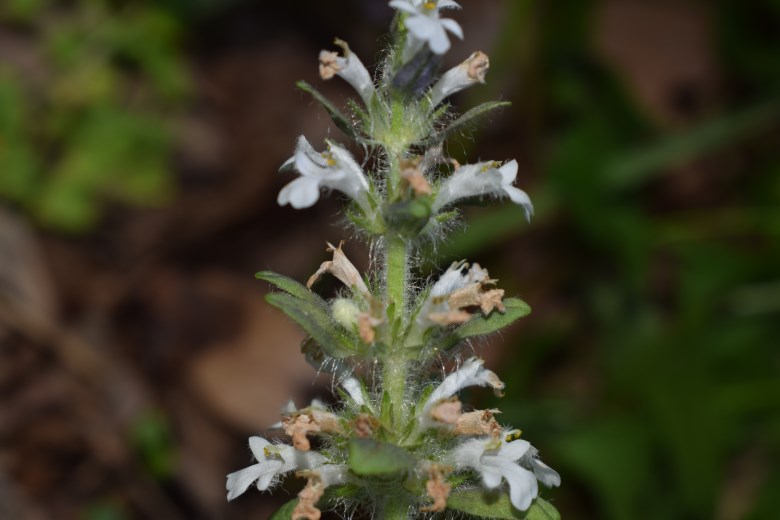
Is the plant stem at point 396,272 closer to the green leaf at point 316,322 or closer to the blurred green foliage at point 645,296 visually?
the green leaf at point 316,322

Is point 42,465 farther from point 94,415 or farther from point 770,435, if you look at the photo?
point 770,435

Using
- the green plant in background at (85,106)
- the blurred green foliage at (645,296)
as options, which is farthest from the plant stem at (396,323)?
the green plant in background at (85,106)

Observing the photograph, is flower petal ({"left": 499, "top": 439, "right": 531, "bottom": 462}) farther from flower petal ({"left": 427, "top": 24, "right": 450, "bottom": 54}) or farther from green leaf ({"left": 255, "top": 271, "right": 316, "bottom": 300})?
flower petal ({"left": 427, "top": 24, "right": 450, "bottom": 54})

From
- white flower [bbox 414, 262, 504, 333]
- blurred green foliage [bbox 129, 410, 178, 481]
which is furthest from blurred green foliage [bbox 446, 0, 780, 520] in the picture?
white flower [bbox 414, 262, 504, 333]

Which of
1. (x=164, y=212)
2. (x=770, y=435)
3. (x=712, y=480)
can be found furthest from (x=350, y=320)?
(x=164, y=212)

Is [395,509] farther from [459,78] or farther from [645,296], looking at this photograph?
[645,296]

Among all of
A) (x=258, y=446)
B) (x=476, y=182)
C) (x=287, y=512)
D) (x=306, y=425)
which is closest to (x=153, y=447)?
(x=258, y=446)
